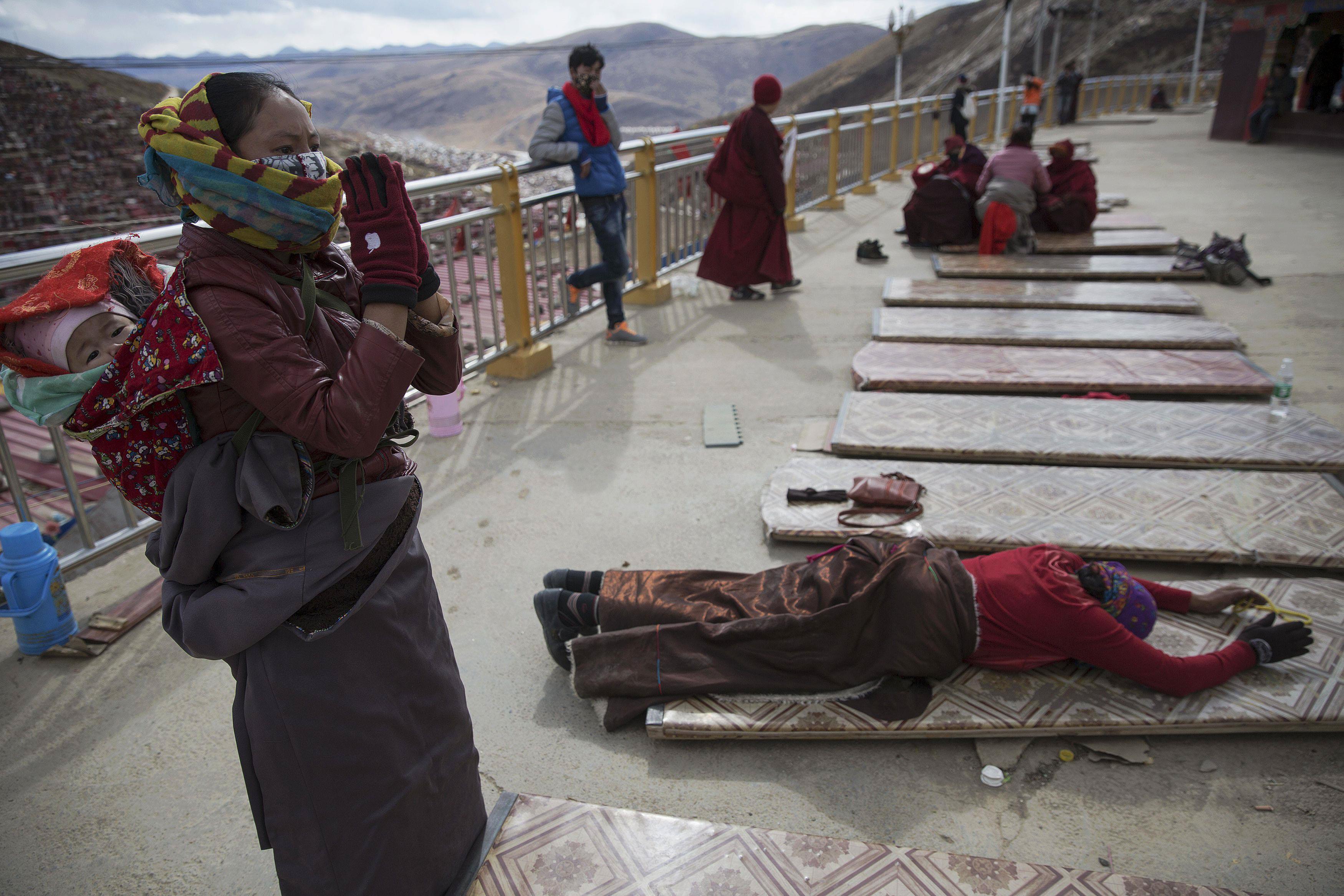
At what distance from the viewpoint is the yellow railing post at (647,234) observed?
6.55m

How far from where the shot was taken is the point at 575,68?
5203 millimetres

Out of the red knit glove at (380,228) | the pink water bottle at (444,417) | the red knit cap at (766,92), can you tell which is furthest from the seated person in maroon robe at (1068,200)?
the red knit glove at (380,228)

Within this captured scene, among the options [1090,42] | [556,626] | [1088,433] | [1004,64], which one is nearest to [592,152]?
[1088,433]

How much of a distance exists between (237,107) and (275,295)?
0.92 feet

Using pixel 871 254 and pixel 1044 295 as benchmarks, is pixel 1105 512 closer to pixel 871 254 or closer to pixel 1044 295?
pixel 1044 295

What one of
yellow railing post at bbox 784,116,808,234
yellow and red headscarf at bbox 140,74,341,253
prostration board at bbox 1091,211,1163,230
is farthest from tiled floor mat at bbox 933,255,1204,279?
yellow and red headscarf at bbox 140,74,341,253

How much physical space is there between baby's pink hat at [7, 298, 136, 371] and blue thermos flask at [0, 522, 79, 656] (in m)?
1.71

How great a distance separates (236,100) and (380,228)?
0.87 feet

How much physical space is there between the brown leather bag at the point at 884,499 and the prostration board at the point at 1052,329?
2.64 meters

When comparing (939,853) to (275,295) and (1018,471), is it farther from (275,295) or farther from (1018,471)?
(1018,471)

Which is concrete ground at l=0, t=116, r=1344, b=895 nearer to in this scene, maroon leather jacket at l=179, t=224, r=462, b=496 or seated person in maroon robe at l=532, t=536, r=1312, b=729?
seated person in maroon robe at l=532, t=536, r=1312, b=729

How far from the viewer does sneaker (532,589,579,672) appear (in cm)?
258

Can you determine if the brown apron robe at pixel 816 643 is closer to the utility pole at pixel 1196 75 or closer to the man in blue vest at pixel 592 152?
the man in blue vest at pixel 592 152

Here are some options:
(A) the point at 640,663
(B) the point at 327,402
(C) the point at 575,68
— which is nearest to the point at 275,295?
(B) the point at 327,402
